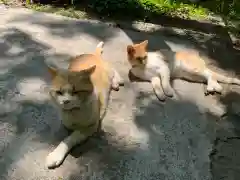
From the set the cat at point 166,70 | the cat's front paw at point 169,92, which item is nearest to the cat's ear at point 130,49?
the cat at point 166,70

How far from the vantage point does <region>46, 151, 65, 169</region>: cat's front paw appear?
7.95 feet

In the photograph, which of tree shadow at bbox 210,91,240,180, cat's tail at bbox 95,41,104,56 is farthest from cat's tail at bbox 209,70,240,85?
cat's tail at bbox 95,41,104,56

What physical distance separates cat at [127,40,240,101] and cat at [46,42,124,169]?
429 millimetres

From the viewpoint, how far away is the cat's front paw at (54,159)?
2.42 meters

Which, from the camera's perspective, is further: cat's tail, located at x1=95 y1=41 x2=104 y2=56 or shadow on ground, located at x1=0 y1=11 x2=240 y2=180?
cat's tail, located at x1=95 y1=41 x2=104 y2=56

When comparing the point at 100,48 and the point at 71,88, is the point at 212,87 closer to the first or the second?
the point at 100,48

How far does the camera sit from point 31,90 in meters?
3.16

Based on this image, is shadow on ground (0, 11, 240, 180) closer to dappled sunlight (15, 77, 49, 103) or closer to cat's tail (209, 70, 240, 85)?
dappled sunlight (15, 77, 49, 103)

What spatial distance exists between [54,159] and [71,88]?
1.66ft

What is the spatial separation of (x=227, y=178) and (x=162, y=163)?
46cm

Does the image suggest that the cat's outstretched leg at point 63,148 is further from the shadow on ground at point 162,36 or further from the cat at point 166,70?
the shadow on ground at point 162,36

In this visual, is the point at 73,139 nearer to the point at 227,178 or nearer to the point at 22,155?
the point at 22,155

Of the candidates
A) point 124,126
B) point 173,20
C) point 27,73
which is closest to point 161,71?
point 124,126

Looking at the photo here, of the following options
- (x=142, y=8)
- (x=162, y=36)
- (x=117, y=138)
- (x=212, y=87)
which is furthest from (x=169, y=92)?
(x=142, y=8)
